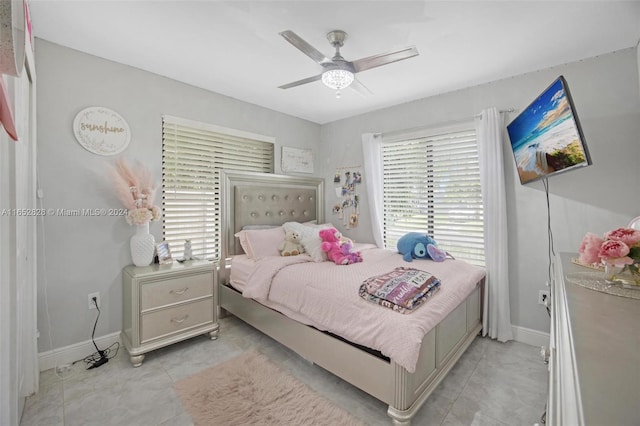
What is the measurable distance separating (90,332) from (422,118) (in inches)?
149

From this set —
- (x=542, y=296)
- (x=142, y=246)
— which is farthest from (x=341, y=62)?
(x=542, y=296)

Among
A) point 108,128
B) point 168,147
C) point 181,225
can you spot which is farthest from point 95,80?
point 181,225

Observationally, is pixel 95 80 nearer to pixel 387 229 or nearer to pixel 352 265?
pixel 352 265

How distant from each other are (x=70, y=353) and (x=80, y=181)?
1353mm

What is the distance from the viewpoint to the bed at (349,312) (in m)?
1.57

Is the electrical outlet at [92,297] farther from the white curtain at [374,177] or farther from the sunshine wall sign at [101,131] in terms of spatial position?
the white curtain at [374,177]

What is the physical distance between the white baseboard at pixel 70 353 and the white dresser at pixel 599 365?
297cm

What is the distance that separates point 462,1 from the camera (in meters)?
1.64

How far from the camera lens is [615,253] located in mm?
1063

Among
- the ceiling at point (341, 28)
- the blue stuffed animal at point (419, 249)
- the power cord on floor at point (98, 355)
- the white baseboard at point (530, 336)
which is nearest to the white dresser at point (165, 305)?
the power cord on floor at point (98, 355)

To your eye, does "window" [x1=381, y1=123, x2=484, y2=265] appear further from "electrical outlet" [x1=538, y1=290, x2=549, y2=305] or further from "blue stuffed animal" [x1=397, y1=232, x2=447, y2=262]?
"electrical outlet" [x1=538, y1=290, x2=549, y2=305]

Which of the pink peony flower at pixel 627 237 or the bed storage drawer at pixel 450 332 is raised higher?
the pink peony flower at pixel 627 237

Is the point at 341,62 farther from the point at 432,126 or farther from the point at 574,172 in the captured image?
the point at 574,172

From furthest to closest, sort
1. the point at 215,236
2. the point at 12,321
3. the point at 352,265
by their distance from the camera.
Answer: the point at 215,236 < the point at 352,265 < the point at 12,321
